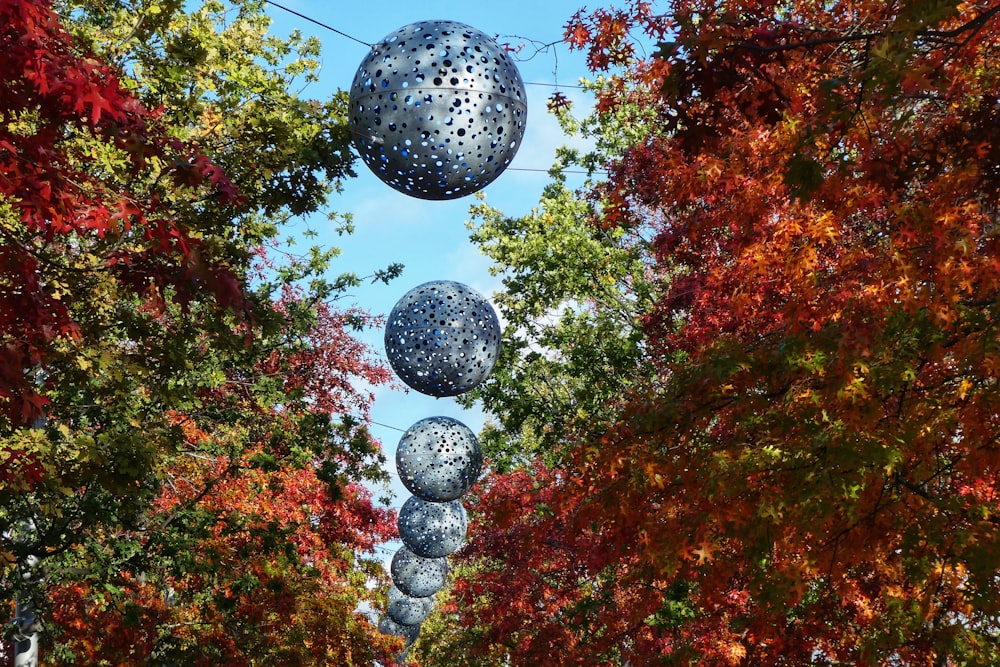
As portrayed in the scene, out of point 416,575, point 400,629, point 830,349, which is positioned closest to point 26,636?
point 830,349

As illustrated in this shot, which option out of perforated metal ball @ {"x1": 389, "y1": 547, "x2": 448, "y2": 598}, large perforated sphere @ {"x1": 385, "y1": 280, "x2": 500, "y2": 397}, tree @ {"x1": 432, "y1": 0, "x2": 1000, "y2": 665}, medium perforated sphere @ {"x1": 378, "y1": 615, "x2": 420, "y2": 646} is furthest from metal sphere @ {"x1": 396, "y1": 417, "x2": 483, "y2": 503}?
medium perforated sphere @ {"x1": 378, "y1": 615, "x2": 420, "y2": 646}

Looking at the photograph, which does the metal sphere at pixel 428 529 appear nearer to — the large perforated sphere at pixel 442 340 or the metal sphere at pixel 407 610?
the large perforated sphere at pixel 442 340

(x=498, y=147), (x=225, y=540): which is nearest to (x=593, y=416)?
(x=225, y=540)

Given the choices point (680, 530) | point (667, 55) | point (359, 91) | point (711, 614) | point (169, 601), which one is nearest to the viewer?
point (667, 55)

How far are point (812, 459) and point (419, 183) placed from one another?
359 cm

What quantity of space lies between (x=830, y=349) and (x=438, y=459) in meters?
6.67

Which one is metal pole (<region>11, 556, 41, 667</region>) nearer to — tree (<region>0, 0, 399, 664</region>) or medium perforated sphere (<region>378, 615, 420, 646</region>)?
tree (<region>0, 0, 399, 664</region>)

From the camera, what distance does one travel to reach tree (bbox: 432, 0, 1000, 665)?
6484mm

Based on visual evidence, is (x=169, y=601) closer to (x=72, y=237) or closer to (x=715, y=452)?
(x=72, y=237)

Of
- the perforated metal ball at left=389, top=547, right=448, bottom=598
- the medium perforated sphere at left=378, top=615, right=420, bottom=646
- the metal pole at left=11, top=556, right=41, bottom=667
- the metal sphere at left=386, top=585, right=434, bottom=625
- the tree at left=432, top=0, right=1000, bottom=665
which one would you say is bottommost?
the metal pole at left=11, top=556, right=41, bottom=667

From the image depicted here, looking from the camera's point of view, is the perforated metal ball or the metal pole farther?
the perforated metal ball

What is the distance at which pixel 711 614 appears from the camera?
14141 mm

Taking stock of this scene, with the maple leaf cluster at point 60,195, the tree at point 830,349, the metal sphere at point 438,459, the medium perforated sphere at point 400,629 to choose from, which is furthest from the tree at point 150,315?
the medium perforated sphere at point 400,629

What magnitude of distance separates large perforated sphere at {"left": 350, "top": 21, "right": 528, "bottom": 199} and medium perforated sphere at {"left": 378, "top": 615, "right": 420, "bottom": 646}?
87.5ft
